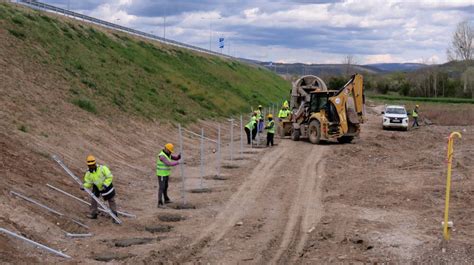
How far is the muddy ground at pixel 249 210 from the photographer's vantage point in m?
11.0

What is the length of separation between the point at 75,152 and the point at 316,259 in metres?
11.0

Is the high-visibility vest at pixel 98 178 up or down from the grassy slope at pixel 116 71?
down

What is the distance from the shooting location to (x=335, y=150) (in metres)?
27.2

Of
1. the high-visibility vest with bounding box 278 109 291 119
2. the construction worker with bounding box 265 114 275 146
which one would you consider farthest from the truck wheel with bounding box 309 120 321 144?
the high-visibility vest with bounding box 278 109 291 119

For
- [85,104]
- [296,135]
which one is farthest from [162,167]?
[296,135]

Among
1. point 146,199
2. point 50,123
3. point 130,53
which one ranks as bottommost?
point 146,199

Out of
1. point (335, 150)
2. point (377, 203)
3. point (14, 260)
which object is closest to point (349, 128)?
point (335, 150)

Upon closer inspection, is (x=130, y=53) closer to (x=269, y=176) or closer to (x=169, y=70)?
(x=169, y=70)

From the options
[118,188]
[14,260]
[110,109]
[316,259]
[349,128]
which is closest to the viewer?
[14,260]

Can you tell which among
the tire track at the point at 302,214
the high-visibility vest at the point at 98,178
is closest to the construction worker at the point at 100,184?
the high-visibility vest at the point at 98,178

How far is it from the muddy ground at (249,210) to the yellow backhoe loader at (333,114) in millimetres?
4477

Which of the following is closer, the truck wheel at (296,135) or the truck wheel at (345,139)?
the truck wheel at (345,139)

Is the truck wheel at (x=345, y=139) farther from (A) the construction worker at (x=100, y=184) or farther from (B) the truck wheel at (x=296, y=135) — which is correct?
(A) the construction worker at (x=100, y=184)

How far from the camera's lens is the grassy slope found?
2838 centimetres
